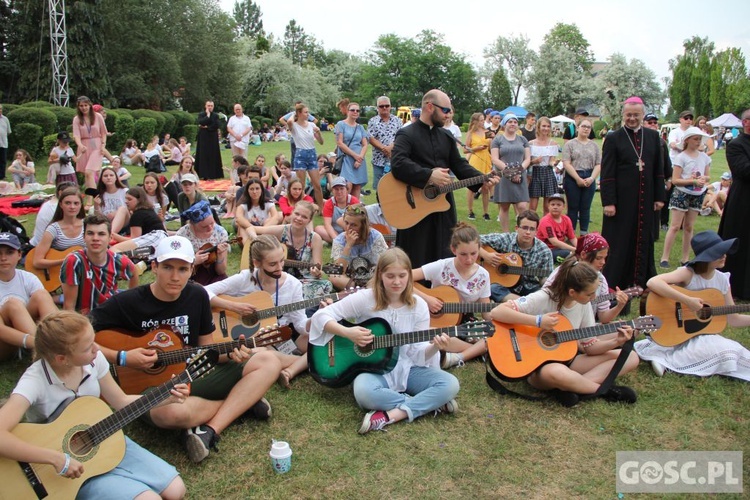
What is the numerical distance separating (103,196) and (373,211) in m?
3.49

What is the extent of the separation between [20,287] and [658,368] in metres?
4.80

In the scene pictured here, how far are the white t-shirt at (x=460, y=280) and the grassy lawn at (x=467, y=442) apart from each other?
2.39ft

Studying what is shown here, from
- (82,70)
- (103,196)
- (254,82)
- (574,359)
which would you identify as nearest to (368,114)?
(254,82)

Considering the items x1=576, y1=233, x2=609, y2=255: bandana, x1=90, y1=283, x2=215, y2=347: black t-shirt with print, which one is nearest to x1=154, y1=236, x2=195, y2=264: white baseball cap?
x1=90, y1=283, x2=215, y2=347: black t-shirt with print

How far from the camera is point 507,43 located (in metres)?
78.2

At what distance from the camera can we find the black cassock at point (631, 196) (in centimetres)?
592

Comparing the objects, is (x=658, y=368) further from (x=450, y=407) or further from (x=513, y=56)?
(x=513, y=56)

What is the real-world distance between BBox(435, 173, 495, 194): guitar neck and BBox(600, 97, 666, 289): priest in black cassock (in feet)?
4.15

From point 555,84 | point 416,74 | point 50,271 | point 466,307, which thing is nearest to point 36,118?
point 50,271

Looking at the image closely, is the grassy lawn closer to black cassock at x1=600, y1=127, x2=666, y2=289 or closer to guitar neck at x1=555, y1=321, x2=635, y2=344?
guitar neck at x1=555, y1=321, x2=635, y2=344

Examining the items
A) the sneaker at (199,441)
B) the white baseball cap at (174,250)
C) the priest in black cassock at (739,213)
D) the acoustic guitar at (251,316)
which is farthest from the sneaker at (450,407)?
the priest in black cassock at (739,213)

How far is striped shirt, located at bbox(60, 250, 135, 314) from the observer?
4496mm

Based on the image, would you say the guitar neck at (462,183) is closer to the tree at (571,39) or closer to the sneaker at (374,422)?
the sneaker at (374,422)

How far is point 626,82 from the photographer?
2368 inches
